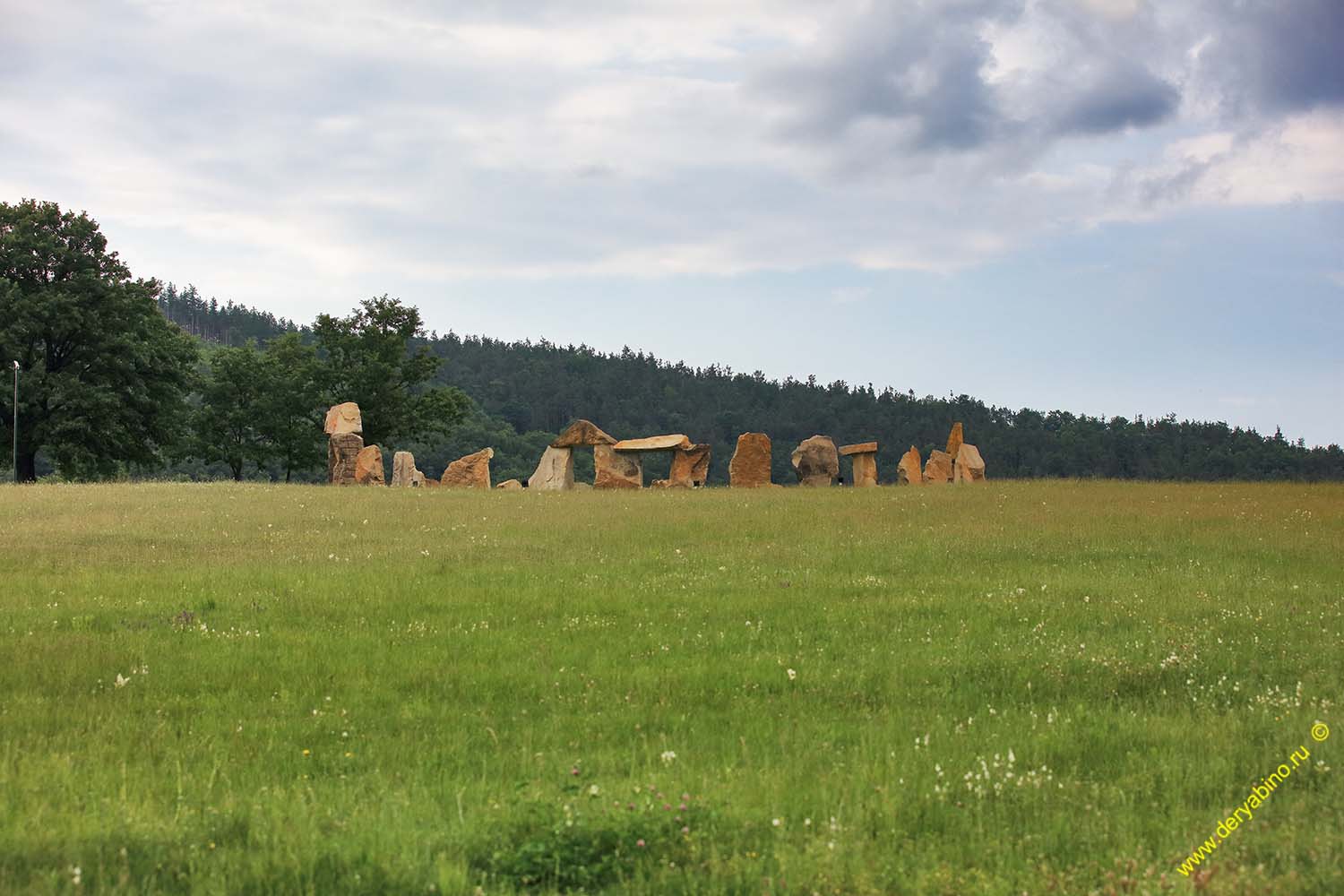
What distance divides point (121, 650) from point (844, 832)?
8684 mm

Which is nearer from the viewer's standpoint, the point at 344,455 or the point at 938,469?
the point at 344,455

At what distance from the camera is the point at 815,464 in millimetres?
43438

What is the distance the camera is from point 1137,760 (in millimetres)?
8180

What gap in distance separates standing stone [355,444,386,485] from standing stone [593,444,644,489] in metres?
8.86

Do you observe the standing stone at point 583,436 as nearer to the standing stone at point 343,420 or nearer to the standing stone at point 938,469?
the standing stone at point 343,420

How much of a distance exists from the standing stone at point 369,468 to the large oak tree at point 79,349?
13.4 meters

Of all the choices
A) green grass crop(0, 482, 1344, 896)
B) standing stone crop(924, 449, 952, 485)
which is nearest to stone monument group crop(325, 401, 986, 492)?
standing stone crop(924, 449, 952, 485)

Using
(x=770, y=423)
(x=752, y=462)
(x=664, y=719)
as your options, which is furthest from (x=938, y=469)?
(x=770, y=423)

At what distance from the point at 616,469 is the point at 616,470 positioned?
0.15ft

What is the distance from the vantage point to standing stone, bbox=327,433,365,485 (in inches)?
1731

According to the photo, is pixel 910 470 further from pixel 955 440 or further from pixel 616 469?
pixel 616 469

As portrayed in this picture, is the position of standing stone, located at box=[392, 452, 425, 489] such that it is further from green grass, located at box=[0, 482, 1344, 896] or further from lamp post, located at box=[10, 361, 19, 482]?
green grass, located at box=[0, 482, 1344, 896]

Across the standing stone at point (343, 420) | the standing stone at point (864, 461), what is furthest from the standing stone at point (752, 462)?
the standing stone at point (343, 420)

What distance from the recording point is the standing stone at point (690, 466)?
1718 inches
